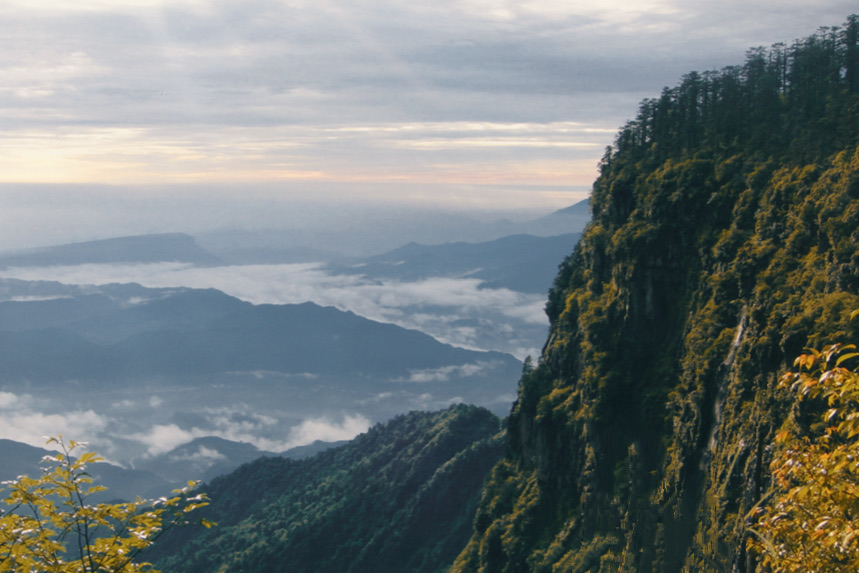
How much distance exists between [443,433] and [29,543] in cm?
15757

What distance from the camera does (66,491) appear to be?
2019 cm

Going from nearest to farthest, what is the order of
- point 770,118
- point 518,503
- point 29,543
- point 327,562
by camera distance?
point 29,543 → point 770,118 → point 518,503 → point 327,562

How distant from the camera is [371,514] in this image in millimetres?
162500

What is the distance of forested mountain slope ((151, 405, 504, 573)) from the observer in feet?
499

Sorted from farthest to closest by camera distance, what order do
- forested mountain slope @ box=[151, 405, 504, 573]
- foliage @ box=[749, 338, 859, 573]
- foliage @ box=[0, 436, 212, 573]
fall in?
1. forested mountain slope @ box=[151, 405, 504, 573]
2. foliage @ box=[0, 436, 212, 573]
3. foliage @ box=[749, 338, 859, 573]

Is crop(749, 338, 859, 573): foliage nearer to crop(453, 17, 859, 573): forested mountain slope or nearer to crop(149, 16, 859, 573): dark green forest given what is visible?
crop(149, 16, 859, 573): dark green forest

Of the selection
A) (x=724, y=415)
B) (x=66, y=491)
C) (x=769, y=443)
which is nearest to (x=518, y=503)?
(x=724, y=415)

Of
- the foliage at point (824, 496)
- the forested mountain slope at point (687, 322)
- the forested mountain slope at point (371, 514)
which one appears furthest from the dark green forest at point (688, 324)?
the forested mountain slope at point (371, 514)

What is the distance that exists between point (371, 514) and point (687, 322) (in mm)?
107714

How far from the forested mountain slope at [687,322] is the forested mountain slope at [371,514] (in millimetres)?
46401

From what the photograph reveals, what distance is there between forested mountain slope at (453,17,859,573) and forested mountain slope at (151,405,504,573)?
4640 cm

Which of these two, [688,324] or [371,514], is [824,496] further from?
[371,514]

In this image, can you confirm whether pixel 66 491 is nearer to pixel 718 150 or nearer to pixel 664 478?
pixel 664 478

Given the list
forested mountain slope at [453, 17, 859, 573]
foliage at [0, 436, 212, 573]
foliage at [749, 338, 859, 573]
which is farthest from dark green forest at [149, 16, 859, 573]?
foliage at [0, 436, 212, 573]
